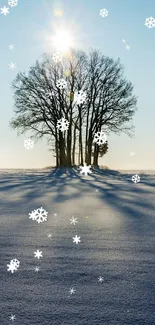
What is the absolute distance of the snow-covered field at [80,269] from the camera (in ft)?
7.56

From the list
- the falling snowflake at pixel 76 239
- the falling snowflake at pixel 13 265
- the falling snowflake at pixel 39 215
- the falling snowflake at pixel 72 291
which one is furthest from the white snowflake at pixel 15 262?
the falling snowflake at pixel 39 215

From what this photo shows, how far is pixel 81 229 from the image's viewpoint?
4.65 meters

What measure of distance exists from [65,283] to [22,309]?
498 mm

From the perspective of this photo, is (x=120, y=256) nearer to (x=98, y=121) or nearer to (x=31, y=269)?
(x=31, y=269)

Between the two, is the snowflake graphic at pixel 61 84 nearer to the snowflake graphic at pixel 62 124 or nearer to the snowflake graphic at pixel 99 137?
the snowflake graphic at pixel 62 124

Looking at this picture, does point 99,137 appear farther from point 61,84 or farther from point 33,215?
point 33,215

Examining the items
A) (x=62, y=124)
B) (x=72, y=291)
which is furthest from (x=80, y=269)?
(x=62, y=124)

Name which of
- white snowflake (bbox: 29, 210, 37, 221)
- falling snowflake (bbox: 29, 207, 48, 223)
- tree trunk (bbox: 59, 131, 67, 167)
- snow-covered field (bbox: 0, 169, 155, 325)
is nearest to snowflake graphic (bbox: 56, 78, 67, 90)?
tree trunk (bbox: 59, 131, 67, 167)

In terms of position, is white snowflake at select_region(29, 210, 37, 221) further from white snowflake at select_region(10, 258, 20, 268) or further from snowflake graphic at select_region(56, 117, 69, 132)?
snowflake graphic at select_region(56, 117, 69, 132)

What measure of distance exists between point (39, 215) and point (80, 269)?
268 centimetres

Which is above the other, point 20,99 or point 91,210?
point 20,99

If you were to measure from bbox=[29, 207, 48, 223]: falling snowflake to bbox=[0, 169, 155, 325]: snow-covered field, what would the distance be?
0.09m

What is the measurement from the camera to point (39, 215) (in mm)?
5695

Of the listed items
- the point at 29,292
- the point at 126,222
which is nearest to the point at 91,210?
the point at 126,222
